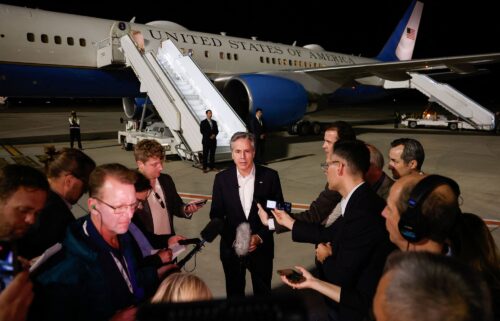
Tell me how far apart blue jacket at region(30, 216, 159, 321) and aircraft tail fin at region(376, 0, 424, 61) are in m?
23.7

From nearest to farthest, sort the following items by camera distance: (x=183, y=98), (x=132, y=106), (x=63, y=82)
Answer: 1. (x=183, y=98)
2. (x=63, y=82)
3. (x=132, y=106)

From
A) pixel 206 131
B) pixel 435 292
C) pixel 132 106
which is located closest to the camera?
pixel 435 292

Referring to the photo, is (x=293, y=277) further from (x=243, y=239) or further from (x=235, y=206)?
(x=235, y=206)

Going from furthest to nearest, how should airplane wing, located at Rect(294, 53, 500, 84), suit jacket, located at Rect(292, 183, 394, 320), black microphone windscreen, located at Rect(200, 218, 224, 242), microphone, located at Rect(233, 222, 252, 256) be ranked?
airplane wing, located at Rect(294, 53, 500, 84)
microphone, located at Rect(233, 222, 252, 256)
black microphone windscreen, located at Rect(200, 218, 224, 242)
suit jacket, located at Rect(292, 183, 394, 320)

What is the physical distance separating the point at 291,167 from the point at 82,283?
25.7 ft

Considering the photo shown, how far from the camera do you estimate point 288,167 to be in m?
9.16

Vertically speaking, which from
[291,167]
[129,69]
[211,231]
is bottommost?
[291,167]

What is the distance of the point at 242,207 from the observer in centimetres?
303

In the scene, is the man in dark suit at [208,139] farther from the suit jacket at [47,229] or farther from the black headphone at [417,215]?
the black headphone at [417,215]

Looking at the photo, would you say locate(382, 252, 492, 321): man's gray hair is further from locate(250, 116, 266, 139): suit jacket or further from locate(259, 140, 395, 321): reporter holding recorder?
locate(250, 116, 266, 139): suit jacket

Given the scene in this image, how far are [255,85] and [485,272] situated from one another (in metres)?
9.94

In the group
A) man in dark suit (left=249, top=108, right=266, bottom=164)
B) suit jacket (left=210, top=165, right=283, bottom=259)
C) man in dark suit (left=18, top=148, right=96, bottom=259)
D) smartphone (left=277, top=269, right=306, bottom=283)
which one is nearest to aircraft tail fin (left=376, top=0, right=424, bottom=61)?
man in dark suit (left=249, top=108, right=266, bottom=164)

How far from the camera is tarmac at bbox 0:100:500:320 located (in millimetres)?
4340

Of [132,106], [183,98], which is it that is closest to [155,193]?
[183,98]
